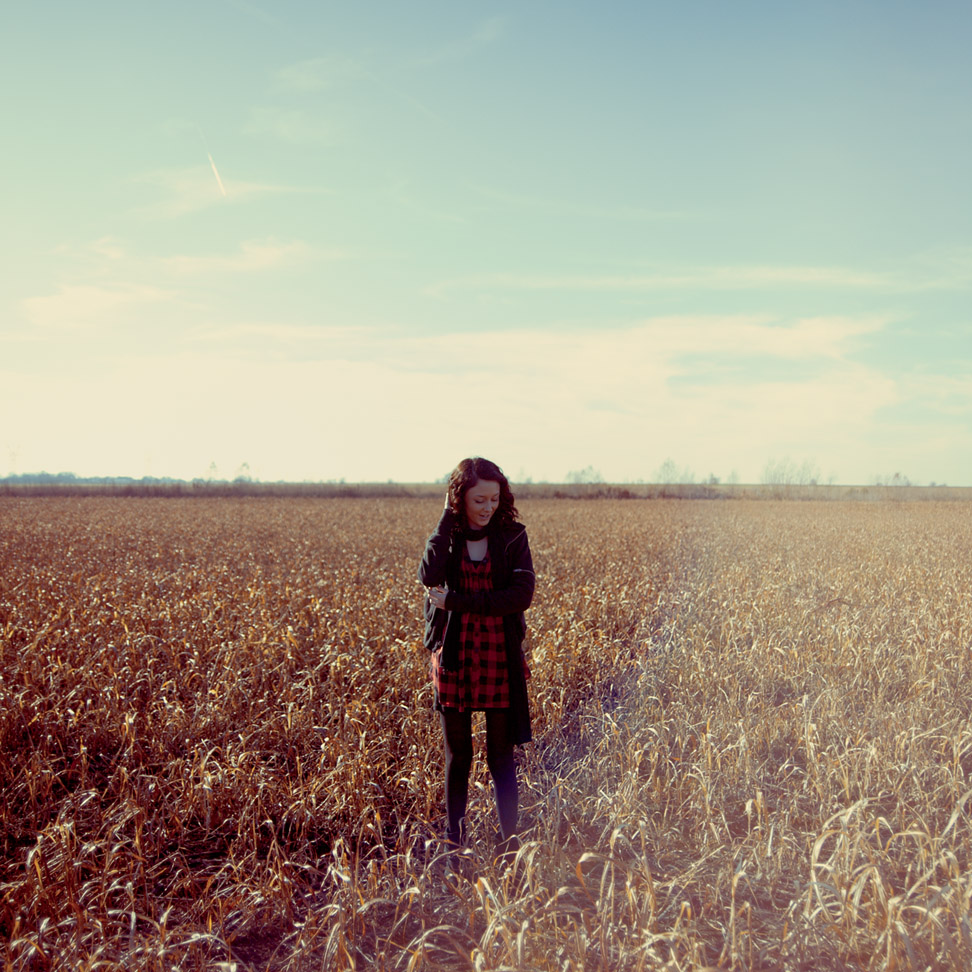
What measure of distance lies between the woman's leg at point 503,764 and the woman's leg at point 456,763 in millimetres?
129

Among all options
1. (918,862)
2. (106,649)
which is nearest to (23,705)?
(106,649)

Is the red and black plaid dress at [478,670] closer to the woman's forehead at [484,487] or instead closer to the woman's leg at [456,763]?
the woman's leg at [456,763]

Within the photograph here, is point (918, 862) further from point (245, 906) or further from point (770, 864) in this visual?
point (245, 906)

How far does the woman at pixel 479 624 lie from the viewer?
4039mm

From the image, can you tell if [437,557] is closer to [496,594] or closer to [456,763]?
[496,594]

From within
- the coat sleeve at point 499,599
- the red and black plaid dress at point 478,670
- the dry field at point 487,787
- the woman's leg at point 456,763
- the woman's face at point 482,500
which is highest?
the woman's face at point 482,500

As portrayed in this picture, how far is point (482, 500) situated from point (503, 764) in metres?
1.49

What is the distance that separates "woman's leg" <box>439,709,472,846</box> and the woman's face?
42.8 inches

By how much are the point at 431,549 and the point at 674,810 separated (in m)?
2.51

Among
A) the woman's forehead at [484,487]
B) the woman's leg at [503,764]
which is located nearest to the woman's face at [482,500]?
the woman's forehead at [484,487]

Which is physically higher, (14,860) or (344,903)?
(344,903)

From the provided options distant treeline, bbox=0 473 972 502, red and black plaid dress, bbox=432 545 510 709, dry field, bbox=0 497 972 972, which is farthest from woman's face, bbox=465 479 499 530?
distant treeline, bbox=0 473 972 502

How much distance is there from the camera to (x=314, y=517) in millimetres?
31922

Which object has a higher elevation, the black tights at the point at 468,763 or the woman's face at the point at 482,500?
the woman's face at the point at 482,500
